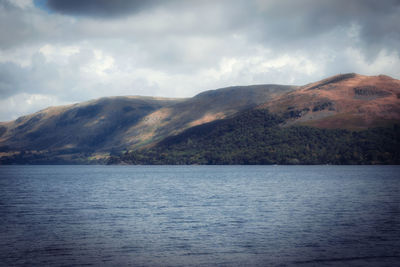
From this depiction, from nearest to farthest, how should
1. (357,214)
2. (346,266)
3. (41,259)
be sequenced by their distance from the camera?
(346,266), (41,259), (357,214)

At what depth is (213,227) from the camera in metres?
50.6

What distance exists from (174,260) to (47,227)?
24014mm

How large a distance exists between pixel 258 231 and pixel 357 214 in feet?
66.6

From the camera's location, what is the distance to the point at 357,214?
196ft

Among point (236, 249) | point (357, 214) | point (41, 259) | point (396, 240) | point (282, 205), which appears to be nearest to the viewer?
point (41, 259)

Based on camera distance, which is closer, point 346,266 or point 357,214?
point 346,266

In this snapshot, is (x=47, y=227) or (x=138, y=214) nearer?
(x=47, y=227)

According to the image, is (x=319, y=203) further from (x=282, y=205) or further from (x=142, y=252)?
(x=142, y=252)

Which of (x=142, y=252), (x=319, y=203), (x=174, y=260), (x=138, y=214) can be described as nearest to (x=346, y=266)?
(x=174, y=260)

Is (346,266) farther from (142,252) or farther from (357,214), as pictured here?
(357,214)

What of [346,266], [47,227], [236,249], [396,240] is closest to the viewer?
[346,266]

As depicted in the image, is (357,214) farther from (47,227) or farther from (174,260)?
(47,227)

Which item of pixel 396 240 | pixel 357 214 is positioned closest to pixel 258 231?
pixel 396 240

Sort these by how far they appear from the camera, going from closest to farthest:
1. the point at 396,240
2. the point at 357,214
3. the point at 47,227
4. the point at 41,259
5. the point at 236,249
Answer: the point at 41,259 < the point at 236,249 < the point at 396,240 < the point at 47,227 < the point at 357,214
